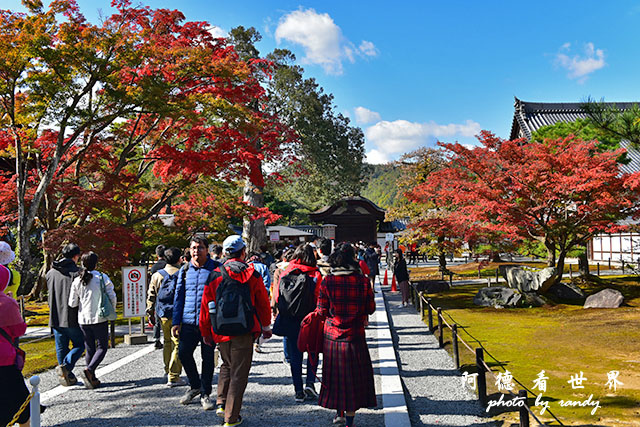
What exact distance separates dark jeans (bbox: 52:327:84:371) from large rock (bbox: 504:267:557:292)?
11.3 metres

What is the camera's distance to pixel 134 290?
8.34 meters

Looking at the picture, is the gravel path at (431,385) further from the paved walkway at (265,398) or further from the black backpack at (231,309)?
the black backpack at (231,309)

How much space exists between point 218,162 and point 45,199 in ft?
16.5

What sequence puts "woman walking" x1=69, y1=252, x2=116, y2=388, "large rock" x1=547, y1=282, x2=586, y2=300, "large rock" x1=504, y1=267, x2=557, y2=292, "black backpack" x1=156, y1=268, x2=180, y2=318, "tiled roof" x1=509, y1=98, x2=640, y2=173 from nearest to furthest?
"black backpack" x1=156, y1=268, x2=180, y2=318 → "woman walking" x1=69, y1=252, x2=116, y2=388 → "large rock" x1=504, y1=267, x2=557, y2=292 → "large rock" x1=547, y1=282, x2=586, y2=300 → "tiled roof" x1=509, y1=98, x2=640, y2=173

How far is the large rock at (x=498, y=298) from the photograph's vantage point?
12.2 metres

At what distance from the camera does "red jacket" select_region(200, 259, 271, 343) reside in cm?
409

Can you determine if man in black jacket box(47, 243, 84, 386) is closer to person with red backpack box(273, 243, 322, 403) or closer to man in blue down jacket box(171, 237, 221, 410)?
man in blue down jacket box(171, 237, 221, 410)

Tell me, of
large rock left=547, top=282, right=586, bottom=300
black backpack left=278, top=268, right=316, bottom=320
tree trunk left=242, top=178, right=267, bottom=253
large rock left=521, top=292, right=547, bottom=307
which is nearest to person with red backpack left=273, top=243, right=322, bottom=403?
black backpack left=278, top=268, right=316, bottom=320

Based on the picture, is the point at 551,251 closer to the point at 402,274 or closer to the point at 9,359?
the point at 402,274

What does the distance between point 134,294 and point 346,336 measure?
5751mm

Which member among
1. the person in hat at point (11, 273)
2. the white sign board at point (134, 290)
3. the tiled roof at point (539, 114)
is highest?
the tiled roof at point (539, 114)

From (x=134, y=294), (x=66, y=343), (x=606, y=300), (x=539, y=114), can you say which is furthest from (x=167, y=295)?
(x=539, y=114)

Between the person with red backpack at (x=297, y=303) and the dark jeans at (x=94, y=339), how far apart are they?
7.06ft

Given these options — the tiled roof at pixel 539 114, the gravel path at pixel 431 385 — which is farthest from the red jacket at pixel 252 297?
the tiled roof at pixel 539 114
